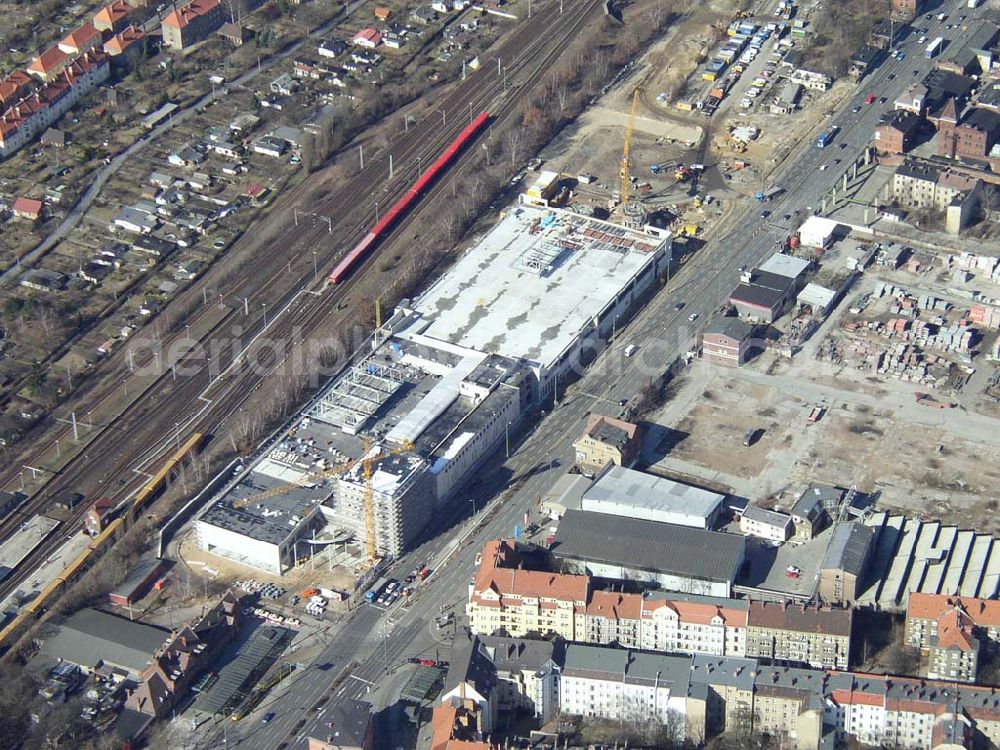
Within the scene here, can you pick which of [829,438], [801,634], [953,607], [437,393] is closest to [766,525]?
[801,634]

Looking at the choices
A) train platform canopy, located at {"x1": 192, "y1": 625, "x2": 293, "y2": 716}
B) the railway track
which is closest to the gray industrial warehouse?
train platform canopy, located at {"x1": 192, "y1": 625, "x2": 293, "y2": 716}

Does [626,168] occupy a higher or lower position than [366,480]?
higher

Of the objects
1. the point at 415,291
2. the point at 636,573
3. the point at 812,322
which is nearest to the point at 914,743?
the point at 636,573

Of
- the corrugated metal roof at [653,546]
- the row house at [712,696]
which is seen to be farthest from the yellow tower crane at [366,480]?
the row house at [712,696]

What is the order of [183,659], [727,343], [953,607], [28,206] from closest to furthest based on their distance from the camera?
[953,607] → [183,659] → [727,343] → [28,206]

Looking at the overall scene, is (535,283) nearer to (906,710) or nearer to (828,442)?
(828,442)
